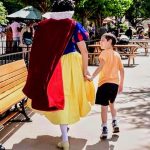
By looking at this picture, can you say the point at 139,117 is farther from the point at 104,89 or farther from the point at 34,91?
the point at 34,91

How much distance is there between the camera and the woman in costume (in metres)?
6.26

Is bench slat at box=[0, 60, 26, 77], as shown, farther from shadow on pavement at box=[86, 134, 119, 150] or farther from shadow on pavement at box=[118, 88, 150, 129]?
shadow on pavement at box=[118, 88, 150, 129]

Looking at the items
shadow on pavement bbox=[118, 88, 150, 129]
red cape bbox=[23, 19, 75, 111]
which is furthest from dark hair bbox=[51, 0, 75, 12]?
shadow on pavement bbox=[118, 88, 150, 129]

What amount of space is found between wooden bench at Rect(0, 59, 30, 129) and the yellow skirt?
0.90 m

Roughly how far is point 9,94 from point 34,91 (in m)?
1.30

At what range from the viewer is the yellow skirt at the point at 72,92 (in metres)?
6.33

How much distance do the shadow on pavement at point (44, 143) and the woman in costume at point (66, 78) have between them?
0.21 meters

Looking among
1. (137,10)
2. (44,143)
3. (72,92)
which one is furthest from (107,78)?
(137,10)

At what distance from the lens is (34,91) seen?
252 inches

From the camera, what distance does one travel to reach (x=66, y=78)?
6340 millimetres

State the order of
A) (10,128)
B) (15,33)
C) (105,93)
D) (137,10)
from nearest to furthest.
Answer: (105,93)
(10,128)
(15,33)
(137,10)

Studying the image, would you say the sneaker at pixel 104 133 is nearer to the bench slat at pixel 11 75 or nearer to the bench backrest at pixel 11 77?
the bench backrest at pixel 11 77

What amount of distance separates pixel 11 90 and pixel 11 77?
0.26 meters

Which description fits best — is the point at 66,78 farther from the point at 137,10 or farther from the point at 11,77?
the point at 137,10
